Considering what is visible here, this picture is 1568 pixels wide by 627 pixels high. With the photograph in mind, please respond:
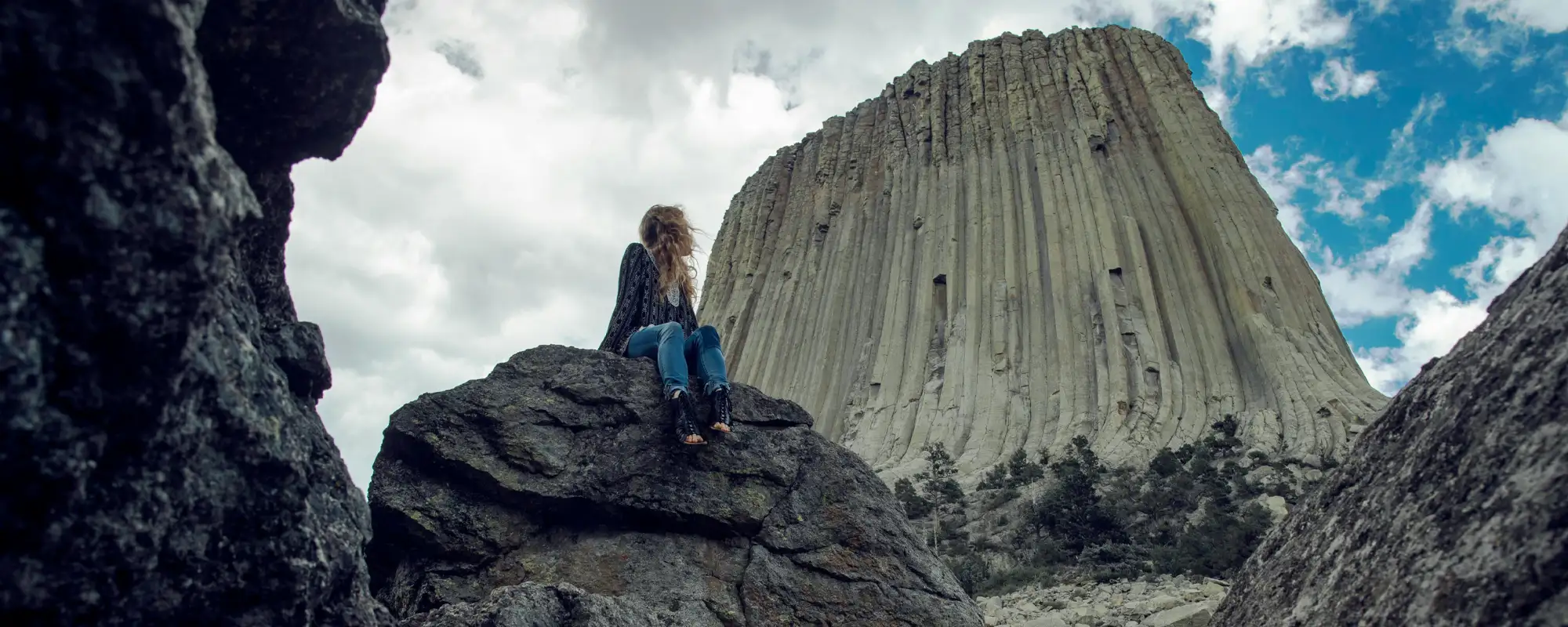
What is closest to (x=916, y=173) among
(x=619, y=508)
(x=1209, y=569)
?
(x=1209, y=569)

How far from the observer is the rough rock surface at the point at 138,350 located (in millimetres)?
1307

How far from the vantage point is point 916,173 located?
2481 cm

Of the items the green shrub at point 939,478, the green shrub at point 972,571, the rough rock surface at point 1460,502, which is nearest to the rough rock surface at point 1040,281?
the green shrub at point 939,478

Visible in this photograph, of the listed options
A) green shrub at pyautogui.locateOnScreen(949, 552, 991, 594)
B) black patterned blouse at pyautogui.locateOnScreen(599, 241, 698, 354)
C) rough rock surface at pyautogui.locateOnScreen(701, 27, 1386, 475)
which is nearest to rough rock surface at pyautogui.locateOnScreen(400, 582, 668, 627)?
black patterned blouse at pyautogui.locateOnScreen(599, 241, 698, 354)

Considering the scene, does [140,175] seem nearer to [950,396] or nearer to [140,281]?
[140,281]

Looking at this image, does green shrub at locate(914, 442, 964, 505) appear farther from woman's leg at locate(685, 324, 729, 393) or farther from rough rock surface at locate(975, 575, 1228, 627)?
woman's leg at locate(685, 324, 729, 393)

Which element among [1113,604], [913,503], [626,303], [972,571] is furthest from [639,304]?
[913,503]

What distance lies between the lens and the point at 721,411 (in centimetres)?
459

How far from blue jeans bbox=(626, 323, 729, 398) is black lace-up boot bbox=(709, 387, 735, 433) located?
1.2 inches

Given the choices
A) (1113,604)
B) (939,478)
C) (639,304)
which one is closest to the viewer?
(639,304)

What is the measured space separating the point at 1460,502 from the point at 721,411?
3150 mm

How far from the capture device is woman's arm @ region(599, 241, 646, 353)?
523 cm

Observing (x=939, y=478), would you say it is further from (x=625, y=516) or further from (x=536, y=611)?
(x=536, y=611)

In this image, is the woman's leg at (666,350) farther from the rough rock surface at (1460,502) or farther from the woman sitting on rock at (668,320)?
the rough rock surface at (1460,502)
